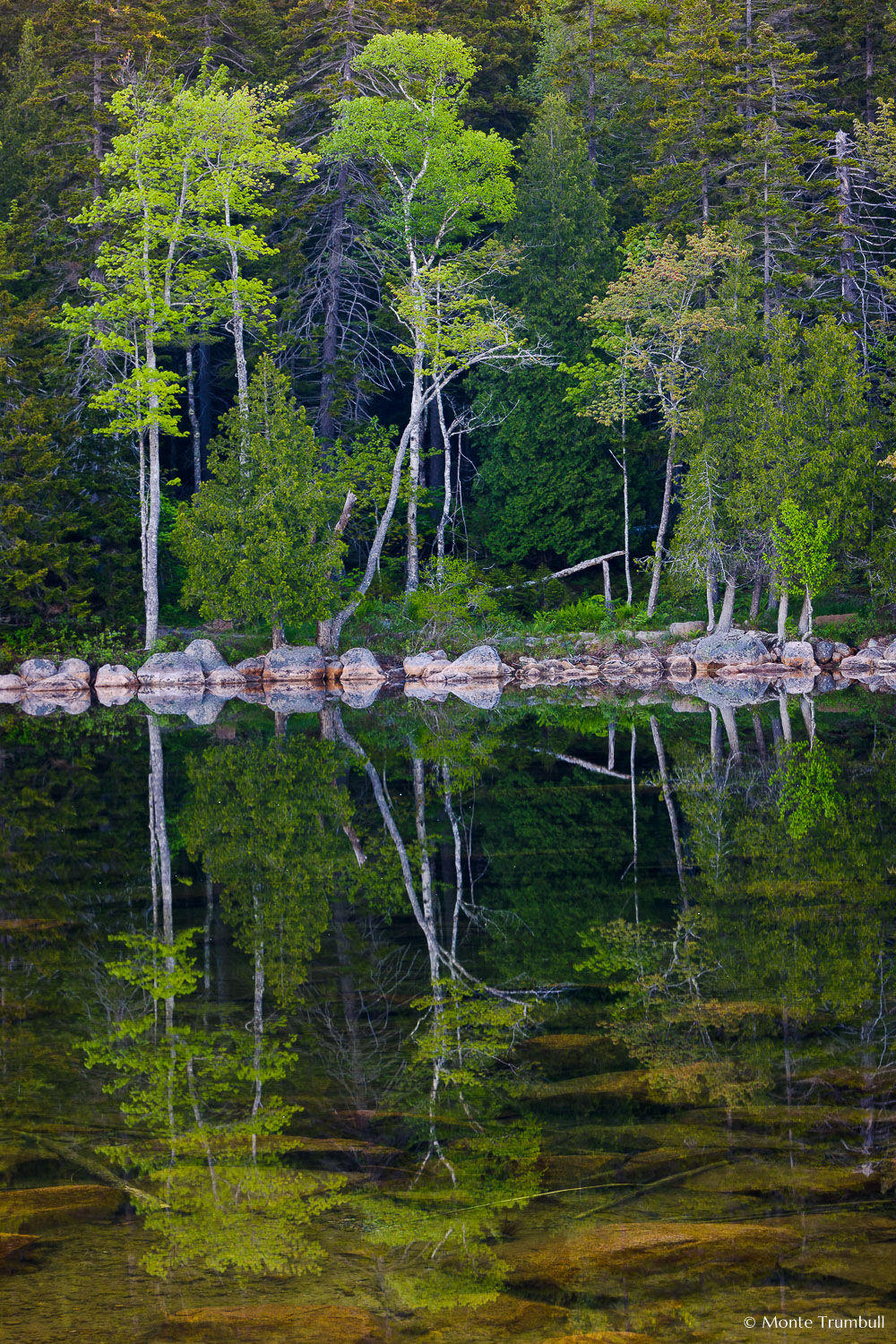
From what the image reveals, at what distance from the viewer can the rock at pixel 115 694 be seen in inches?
1001

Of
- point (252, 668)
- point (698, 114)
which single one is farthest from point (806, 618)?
point (698, 114)

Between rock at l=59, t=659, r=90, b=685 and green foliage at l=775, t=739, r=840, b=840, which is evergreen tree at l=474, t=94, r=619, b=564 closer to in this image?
rock at l=59, t=659, r=90, b=685

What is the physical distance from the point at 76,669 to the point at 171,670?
2418mm

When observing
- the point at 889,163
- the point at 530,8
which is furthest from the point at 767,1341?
the point at 530,8

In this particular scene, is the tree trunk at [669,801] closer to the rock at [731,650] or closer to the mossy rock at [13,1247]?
the mossy rock at [13,1247]

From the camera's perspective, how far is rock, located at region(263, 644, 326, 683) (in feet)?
93.9

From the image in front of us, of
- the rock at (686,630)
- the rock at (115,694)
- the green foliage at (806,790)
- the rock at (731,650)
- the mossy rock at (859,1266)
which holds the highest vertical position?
the mossy rock at (859,1266)

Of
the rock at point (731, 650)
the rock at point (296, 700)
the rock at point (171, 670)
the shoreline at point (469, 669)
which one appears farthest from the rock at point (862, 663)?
the rock at point (171, 670)

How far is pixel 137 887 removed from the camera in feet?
28.6

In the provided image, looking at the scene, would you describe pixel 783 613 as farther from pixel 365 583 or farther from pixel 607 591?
pixel 365 583

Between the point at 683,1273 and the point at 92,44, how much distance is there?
33.5 meters

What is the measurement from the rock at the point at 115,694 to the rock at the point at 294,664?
10.4 feet

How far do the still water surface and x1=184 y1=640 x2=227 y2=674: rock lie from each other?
1730 cm

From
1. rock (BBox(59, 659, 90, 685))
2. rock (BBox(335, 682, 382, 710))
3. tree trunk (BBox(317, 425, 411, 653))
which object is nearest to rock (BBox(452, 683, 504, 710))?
rock (BBox(335, 682, 382, 710))
